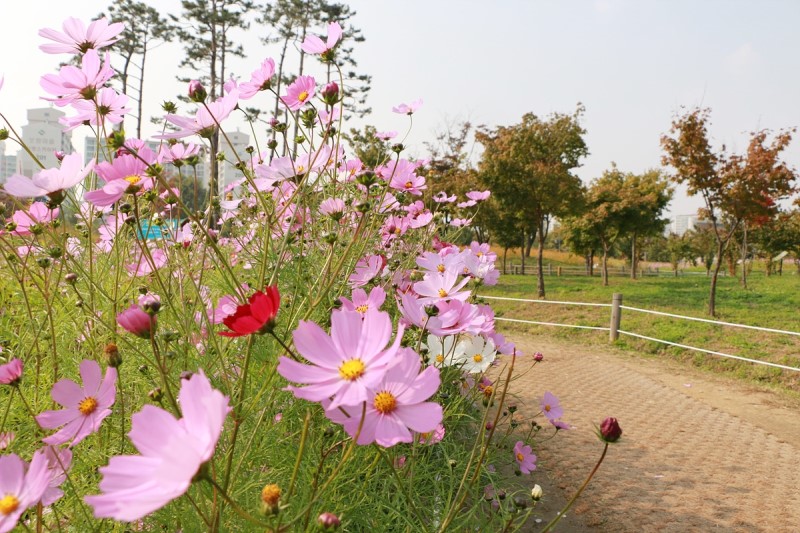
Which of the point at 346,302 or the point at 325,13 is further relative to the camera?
the point at 325,13

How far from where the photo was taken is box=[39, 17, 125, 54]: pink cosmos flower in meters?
1.08

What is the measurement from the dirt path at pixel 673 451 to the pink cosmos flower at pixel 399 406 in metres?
2.23

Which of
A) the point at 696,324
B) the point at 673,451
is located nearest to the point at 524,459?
the point at 673,451

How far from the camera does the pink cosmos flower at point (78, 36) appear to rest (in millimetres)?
1084

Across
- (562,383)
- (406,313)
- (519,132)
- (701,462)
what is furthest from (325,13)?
A: (406,313)

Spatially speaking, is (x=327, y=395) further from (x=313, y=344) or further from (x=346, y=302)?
(x=346, y=302)

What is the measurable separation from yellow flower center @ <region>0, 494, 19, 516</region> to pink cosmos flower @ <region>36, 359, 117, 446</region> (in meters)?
0.17

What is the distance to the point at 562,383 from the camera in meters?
5.12

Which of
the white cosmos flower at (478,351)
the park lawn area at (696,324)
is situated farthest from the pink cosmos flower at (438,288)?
the park lawn area at (696,324)

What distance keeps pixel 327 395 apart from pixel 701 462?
3530 millimetres

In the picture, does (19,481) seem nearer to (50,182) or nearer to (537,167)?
(50,182)

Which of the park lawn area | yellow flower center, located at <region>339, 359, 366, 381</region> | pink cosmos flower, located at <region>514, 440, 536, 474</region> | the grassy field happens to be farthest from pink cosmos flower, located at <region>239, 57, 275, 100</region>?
the grassy field

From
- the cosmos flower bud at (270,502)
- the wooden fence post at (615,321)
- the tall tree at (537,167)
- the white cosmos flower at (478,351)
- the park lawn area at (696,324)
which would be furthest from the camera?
the tall tree at (537,167)

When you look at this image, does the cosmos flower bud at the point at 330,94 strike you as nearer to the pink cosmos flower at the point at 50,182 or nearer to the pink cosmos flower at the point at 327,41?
the pink cosmos flower at the point at 327,41
